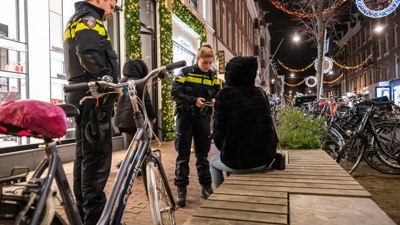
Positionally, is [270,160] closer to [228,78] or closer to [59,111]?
[228,78]

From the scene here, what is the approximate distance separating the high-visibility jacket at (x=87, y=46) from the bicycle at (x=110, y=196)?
22.4 inches

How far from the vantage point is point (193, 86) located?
3.86 meters

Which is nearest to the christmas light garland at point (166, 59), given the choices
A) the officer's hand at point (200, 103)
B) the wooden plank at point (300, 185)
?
the officer's hand at point (200, 103)

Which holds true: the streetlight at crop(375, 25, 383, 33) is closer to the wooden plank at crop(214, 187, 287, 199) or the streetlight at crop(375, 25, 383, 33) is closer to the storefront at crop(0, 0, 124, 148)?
the storefront at crop(0, 0, 124, 148)

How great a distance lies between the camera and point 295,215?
1633 mm

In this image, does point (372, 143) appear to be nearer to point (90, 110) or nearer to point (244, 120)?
point (244, 120)

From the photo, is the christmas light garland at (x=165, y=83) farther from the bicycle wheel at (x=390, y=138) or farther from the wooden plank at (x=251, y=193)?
the wooden plank at (x=251, y=193)

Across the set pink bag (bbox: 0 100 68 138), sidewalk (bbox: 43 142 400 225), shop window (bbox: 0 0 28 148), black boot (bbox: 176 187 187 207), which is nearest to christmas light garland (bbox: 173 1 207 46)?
shop window (bbox: 0 0 28 148)

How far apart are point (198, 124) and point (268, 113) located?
1.28 metres

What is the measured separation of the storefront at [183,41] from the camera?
39.1 ft

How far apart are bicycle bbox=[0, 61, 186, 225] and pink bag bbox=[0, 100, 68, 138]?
8 cm

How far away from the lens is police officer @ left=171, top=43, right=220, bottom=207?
365 cm

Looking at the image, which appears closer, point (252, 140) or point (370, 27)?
point (252, 140)

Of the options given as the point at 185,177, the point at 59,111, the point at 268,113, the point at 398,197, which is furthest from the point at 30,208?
the point at 398,197
